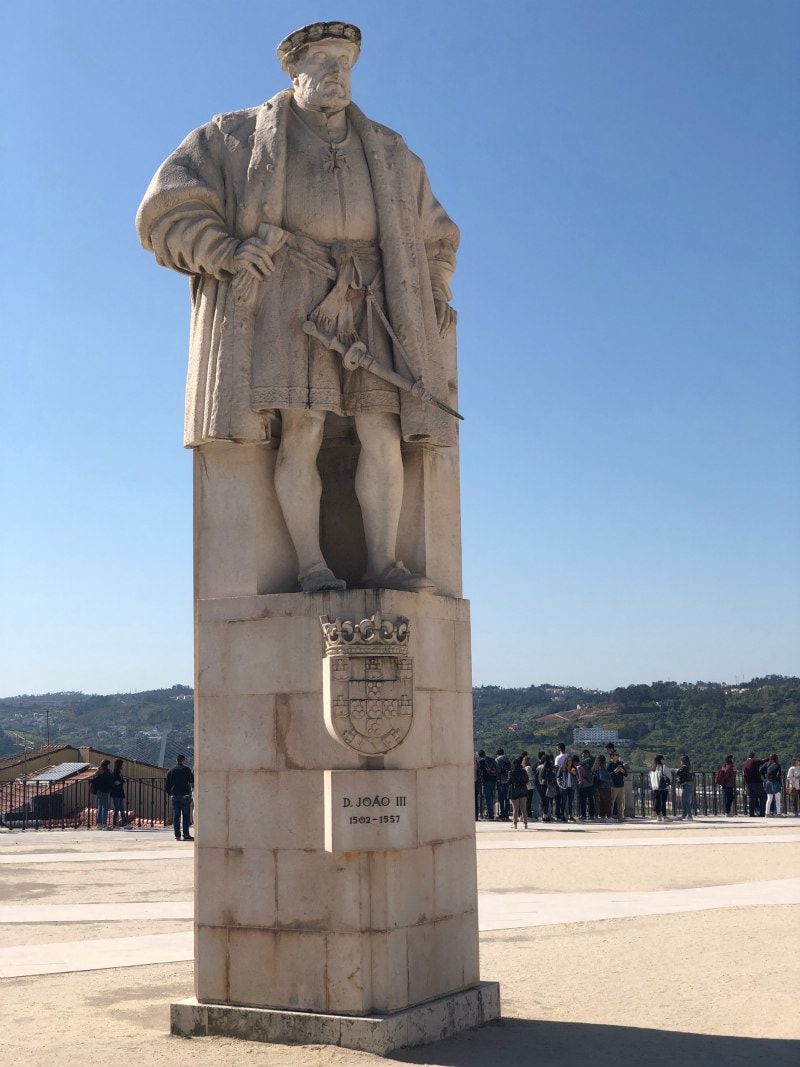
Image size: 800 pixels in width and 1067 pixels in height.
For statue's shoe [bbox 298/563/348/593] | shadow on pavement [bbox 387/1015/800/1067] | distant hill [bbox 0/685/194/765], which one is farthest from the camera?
distant hill [bbox 0/685/194/765]

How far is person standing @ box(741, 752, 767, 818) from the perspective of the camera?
28703 millimetres

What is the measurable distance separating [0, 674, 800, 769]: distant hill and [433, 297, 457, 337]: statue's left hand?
4889 centimetres

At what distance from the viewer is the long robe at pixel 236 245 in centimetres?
874

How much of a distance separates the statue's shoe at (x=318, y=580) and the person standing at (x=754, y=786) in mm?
22161

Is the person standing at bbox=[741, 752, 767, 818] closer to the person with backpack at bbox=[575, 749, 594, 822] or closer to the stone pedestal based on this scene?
the person with backpack at bbox=[575, 749, 594, 822]

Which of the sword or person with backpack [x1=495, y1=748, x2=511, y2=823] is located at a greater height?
the sword

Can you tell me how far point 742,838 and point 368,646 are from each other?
56.6ft

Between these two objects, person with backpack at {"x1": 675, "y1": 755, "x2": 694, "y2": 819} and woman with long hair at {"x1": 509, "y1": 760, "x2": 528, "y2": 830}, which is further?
person with backpack at {"x1": 675, "y1": 755, "x2": 694, "y2": 819}

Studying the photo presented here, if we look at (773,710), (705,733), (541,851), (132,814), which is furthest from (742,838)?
(773,710)

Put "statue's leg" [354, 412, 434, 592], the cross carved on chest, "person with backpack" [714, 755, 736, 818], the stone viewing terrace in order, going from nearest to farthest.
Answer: the stone viewing terrace
"statue's leg" [354, 412, 434, 592]
the cross carved on chest
"person with backpack" [714, 755, 736, 818]

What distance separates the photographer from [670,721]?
241 feet

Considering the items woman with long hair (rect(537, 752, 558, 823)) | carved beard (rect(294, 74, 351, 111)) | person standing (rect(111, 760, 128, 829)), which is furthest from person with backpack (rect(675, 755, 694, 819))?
carved beard (rect(294, 74, 351, 111))

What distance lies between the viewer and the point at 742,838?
23.2m

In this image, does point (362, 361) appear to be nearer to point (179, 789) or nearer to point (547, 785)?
point (179, 789)
